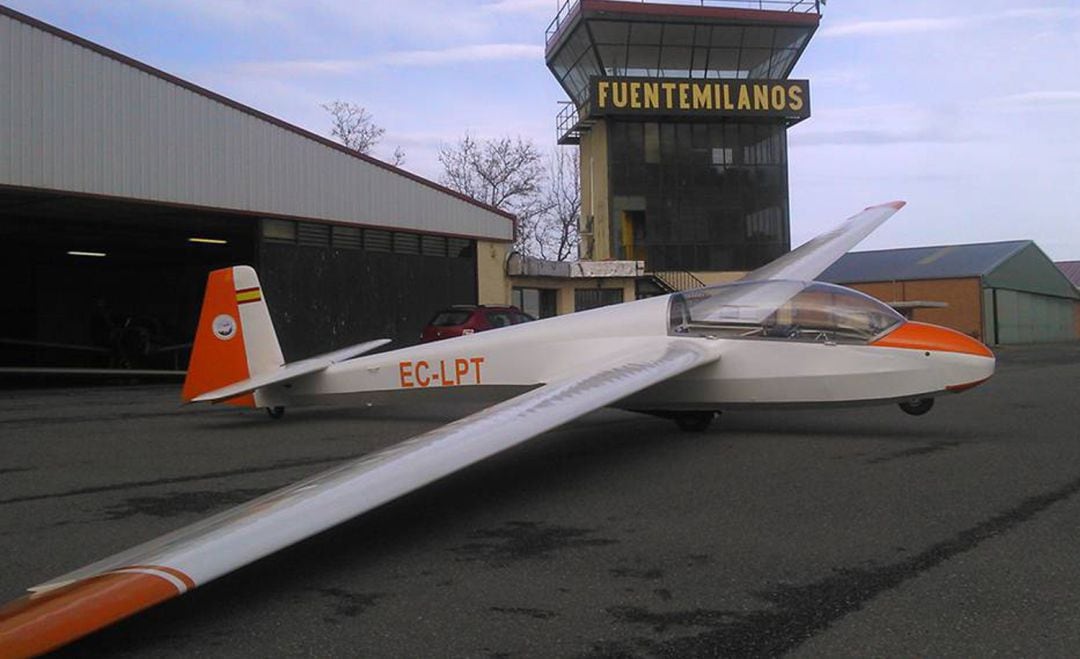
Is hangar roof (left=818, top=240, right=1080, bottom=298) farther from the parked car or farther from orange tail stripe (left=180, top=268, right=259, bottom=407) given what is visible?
orange tail stripe (left=180, top=268, right=259, bottom=407)

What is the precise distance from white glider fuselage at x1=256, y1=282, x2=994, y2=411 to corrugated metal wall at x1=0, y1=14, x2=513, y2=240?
9.17m

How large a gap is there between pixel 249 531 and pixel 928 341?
667 centimetres

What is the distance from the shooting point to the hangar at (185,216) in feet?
50.6

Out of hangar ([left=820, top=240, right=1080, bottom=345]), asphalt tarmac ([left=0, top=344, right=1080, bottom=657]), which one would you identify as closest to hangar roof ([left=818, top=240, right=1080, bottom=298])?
hangar ([left=820, top=240, right=1080, bottom=345])

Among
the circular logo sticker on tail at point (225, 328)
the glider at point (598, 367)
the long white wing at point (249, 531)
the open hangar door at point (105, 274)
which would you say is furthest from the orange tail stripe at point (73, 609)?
the open hangar door at point (105, 274)

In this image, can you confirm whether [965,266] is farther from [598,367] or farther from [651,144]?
[598,367]

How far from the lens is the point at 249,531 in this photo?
11.8 feet

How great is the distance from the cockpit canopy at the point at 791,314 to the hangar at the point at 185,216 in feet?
41.3

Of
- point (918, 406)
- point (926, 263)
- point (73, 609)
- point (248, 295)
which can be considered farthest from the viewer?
point (926, 263)

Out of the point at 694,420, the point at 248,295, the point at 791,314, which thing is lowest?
the point at 694,420

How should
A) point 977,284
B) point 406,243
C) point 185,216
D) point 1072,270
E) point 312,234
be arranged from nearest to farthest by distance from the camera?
point 185,216
point 312,234
point 406,243
point 977,284
point 1072,270

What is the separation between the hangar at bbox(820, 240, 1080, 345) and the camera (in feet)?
135

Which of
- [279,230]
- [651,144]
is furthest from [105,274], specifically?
[651,144]

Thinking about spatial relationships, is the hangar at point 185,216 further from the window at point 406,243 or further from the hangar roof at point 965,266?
the hangar roof at point 965,266
